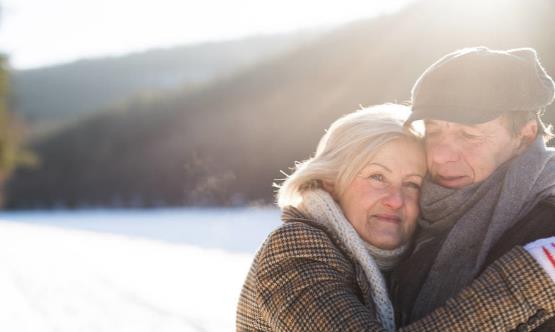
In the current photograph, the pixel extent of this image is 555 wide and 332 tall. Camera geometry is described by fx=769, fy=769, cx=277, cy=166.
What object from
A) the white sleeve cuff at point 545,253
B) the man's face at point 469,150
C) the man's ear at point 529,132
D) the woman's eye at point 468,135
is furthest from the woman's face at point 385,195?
the white sleeve cuff at point 545,253

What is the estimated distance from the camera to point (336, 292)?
1967 millimetres

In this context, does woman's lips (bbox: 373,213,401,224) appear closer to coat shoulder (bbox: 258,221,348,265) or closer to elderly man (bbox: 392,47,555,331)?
elderly man (bbox: 392,47,555,331)

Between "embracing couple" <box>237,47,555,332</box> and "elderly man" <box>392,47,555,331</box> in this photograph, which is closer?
"embracing couple" <box>237,47,555,332</box>

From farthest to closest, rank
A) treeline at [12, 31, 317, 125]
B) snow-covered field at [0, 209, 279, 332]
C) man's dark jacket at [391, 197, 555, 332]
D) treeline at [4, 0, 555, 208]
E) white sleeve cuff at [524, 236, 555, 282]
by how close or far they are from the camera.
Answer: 1. treeline at [12, 31, 317, 125]
2. treeline at [4, 0, 555, 208]
3. snow-covered field at [0, 209, 279, 332]
4. man's dark jacket at [391, 197, 555, 332]
5. white sleeve cuff at [524, 236, 555, 282]

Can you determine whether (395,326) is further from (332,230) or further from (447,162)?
(447,162)

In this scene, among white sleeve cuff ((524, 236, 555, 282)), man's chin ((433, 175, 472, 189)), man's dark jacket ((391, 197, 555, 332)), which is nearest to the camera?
Result: white sleeve cuff ((524, 236, 555, 282))

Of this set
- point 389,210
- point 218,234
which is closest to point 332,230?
point 389,210

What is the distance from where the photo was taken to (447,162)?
Result: 2.23 metres

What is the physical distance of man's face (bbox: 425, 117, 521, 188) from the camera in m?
2.14

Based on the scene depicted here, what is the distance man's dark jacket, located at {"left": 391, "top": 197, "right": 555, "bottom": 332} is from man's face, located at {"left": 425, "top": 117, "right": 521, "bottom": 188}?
0.59 ft

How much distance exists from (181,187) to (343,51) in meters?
6.21

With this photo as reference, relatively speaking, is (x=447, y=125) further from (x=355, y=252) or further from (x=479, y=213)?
(x=355, y=252)

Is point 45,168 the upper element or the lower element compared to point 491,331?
lower

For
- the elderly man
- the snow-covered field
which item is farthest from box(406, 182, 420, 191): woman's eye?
the snow-covered field
